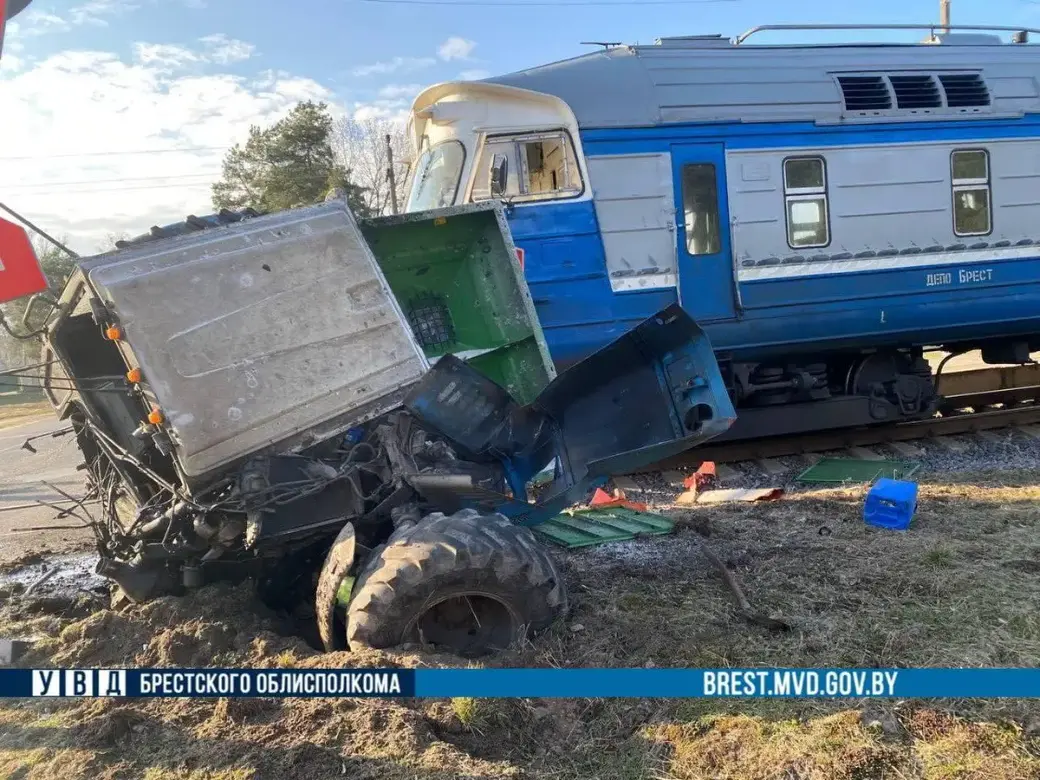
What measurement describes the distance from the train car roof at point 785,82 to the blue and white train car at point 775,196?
0.07 ft

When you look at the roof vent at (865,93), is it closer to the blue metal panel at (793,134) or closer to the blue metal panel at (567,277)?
the blue metal panel at (793,134)

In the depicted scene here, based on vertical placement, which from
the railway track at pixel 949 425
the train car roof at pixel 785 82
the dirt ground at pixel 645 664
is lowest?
the railway track at pixel 949 425

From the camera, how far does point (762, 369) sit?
Answer: 7332 millimetres

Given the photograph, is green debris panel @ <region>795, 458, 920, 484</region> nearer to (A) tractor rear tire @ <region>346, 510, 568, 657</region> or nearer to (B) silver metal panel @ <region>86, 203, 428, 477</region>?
(A) tractor rear tire @ <region>346, 510, 568, 657</region>

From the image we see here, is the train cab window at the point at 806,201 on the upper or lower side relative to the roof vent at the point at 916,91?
lower

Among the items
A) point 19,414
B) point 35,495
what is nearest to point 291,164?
point 19,414

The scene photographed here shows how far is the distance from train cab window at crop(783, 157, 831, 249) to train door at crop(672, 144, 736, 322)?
64 centimetres

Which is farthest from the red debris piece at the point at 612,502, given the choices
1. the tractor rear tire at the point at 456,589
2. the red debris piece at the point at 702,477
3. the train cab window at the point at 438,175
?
the train cab window at the point at 438,175

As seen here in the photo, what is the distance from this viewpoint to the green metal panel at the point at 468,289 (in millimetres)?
4617

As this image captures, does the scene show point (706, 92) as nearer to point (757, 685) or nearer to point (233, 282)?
point (233, 282)

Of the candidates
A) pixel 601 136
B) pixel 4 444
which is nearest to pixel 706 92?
pixel 601 136

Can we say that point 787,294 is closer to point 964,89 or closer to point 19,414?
point 964,89

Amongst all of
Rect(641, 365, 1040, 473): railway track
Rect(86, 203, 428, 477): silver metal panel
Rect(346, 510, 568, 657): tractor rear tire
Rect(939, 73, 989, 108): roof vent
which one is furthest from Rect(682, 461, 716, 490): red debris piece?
Rect(939, 73, 989, 108): roof vent

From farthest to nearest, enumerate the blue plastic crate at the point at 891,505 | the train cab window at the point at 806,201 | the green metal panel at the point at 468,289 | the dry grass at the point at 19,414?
the dry grass at the point at 19,414, the train cab window at the point at 806,201, the blue plastic crate at the point at 891,505, the green metal panel at the point at 468,289
